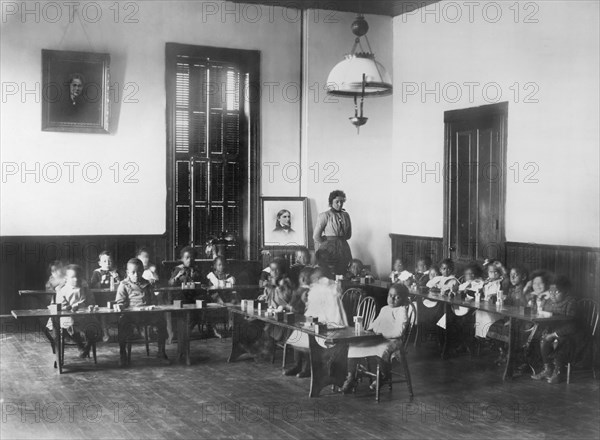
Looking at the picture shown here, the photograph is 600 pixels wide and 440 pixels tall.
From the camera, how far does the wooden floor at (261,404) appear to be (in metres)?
5.89

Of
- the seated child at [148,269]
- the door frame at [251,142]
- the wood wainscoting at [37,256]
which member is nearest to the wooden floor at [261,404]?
the seated child at [148,269]

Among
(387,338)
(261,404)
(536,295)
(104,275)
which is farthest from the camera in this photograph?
(104,275)

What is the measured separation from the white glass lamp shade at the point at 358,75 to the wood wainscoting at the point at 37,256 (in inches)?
160

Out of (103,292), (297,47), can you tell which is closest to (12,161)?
(103,292)

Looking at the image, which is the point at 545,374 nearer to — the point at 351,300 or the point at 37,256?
the point at 351,300

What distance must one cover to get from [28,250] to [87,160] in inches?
58.4

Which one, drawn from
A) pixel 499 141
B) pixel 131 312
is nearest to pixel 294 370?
pixel 131 312

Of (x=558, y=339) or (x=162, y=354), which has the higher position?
(x=558, y=339)

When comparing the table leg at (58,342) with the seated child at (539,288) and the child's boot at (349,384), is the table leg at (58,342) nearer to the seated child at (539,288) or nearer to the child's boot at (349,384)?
the child's boot at (349,384)

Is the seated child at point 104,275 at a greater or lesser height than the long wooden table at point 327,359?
greater

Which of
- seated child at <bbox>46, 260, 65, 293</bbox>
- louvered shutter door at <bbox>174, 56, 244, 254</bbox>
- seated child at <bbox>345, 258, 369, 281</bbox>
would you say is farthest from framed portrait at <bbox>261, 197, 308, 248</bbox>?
seated child at <bbox>46, 260, 65, 293</bbox>

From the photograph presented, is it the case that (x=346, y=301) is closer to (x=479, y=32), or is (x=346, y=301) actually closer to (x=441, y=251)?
(x=441, y=251)

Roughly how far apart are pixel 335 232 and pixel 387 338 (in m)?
4.04

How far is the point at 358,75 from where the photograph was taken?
29.6 feet
